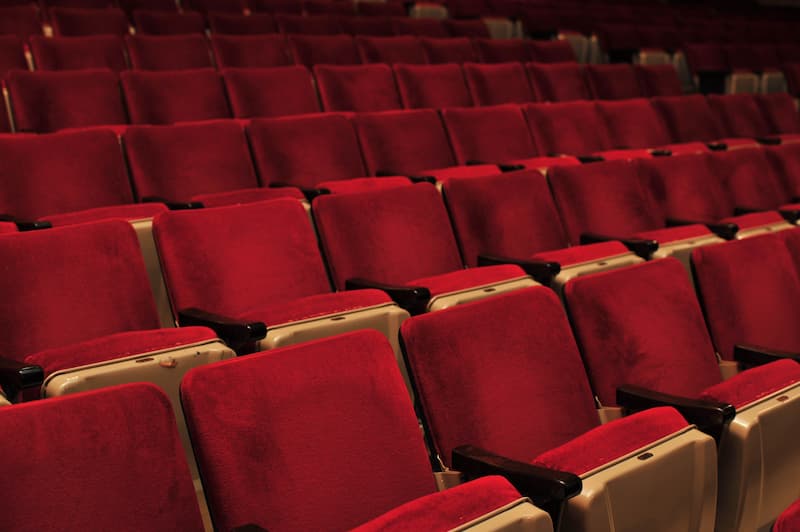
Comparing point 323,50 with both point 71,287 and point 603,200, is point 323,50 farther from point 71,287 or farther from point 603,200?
Result: point 71,287

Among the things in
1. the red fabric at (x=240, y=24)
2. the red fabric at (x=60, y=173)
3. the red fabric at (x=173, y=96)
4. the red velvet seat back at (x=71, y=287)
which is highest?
the red fabric at (x=240, y=24)

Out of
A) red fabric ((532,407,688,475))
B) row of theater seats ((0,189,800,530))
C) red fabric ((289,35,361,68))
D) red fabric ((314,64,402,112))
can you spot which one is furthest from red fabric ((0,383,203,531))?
red fabric ((289,35,361,68))

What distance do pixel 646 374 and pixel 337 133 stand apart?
0.30m

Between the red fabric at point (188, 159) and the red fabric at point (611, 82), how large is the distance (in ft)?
1.69

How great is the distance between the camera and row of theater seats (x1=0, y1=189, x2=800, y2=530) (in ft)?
0.68

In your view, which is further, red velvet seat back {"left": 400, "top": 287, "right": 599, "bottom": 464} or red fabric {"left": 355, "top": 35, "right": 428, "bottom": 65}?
red fabric {"left": 355, "top": 35, "right": 428, "bottom": 65}

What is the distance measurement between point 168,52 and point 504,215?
379 mm

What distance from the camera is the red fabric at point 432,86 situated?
2.31 feet

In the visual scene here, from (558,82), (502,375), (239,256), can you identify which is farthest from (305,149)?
(558,82)

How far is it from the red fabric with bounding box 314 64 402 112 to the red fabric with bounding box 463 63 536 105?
0.10 metres

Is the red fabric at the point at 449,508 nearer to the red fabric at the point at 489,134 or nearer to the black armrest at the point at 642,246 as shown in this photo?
the black armrest at the point at 642,246

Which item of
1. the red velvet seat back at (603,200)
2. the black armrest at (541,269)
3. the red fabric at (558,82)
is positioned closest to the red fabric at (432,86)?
the red fabric at (558,82)

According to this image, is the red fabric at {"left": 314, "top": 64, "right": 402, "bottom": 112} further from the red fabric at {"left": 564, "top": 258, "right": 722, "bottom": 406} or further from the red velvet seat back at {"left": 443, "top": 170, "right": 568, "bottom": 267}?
the red fabric at {"left": 564, "top": 258, "right": 722, "bottom": 406}

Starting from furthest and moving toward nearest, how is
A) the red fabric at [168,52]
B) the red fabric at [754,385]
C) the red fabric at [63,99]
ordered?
1. the red fabric at [168,52]
2. the red fabric at [63,99]
3. the red fabric at [754,385]
